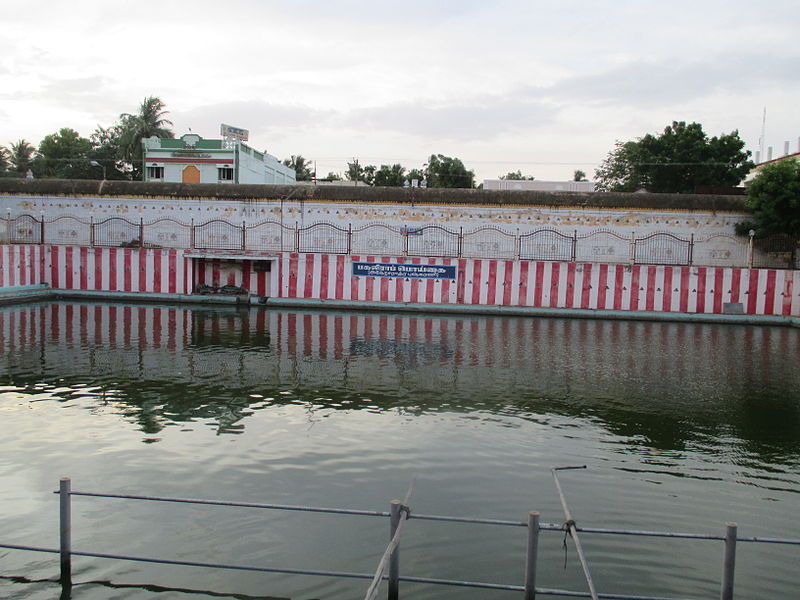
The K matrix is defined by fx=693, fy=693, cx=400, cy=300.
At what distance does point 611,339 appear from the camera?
63.2ft

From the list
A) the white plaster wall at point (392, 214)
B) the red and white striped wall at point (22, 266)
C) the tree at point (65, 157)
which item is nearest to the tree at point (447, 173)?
the tree at point (65, 157)

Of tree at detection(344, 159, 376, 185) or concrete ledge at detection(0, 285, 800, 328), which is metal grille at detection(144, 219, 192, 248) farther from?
tree at detection(344, 159, 376, 185)

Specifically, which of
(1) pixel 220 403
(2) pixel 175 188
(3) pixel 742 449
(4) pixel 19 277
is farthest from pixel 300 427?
(2) pixel 175 188

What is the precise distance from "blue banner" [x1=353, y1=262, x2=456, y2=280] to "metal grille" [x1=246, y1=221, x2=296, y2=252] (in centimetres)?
505

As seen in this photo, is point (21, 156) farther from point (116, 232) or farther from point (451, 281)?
point (451, 281)

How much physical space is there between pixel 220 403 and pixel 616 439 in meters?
5.82

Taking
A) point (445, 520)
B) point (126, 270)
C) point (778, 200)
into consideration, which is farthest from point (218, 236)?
point (445, 520)

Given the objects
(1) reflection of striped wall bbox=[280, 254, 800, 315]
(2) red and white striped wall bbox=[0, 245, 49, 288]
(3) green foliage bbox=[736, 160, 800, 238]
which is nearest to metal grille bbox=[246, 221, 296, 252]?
(1) reflection of striped wall bbox=[280, 254, 800, 315]

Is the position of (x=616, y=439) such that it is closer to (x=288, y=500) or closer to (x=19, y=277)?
(x=288, y=500)

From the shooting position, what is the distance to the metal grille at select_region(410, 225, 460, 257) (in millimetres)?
29327

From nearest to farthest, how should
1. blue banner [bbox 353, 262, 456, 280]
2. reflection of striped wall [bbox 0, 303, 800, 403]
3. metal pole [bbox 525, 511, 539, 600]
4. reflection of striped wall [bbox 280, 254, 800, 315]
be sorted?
metal pole [bbox 525, 511, 539, 600] → reflection of striped wall [bbox 0, 303, 800, 403] → reflection of striped wall [bbox 280, 254, 800, 315] → blue banner [bbox 353, 262, 456, 280]

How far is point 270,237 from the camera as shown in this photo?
2994cm

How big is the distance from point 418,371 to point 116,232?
70.7 feet

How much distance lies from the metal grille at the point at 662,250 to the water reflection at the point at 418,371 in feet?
23.4
